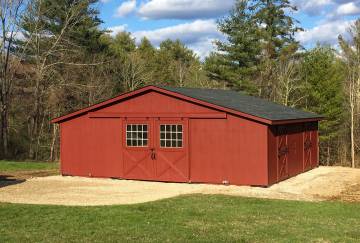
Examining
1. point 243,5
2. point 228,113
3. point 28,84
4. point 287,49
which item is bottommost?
point 228,113

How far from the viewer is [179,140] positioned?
677 inches

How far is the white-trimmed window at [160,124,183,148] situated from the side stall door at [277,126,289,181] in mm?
3295

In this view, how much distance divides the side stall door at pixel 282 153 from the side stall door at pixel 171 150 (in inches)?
121

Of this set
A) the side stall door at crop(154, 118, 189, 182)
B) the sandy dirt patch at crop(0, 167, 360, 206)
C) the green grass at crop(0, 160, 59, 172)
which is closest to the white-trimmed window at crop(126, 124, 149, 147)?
the side stall door at crop(154, 118, 189, 182)

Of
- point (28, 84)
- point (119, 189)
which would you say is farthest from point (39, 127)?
point (119, 189)

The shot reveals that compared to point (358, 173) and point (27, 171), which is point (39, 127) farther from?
point (358, 173)

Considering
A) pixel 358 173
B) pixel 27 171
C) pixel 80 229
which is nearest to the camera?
pixel 80 229

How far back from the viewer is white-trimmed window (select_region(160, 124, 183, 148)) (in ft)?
56.4

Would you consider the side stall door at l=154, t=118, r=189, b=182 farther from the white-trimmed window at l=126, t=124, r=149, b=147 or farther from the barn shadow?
the barn shadow

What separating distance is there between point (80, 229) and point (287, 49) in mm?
31580

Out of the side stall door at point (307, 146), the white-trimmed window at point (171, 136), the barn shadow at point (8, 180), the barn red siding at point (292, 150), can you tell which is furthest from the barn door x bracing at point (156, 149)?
the side stall door at point (307, 146)

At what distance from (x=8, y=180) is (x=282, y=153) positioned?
959 cm

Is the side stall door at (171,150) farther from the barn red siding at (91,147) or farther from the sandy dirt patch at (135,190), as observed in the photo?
the barn red siding at (91,147)

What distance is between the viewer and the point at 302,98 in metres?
34.1
